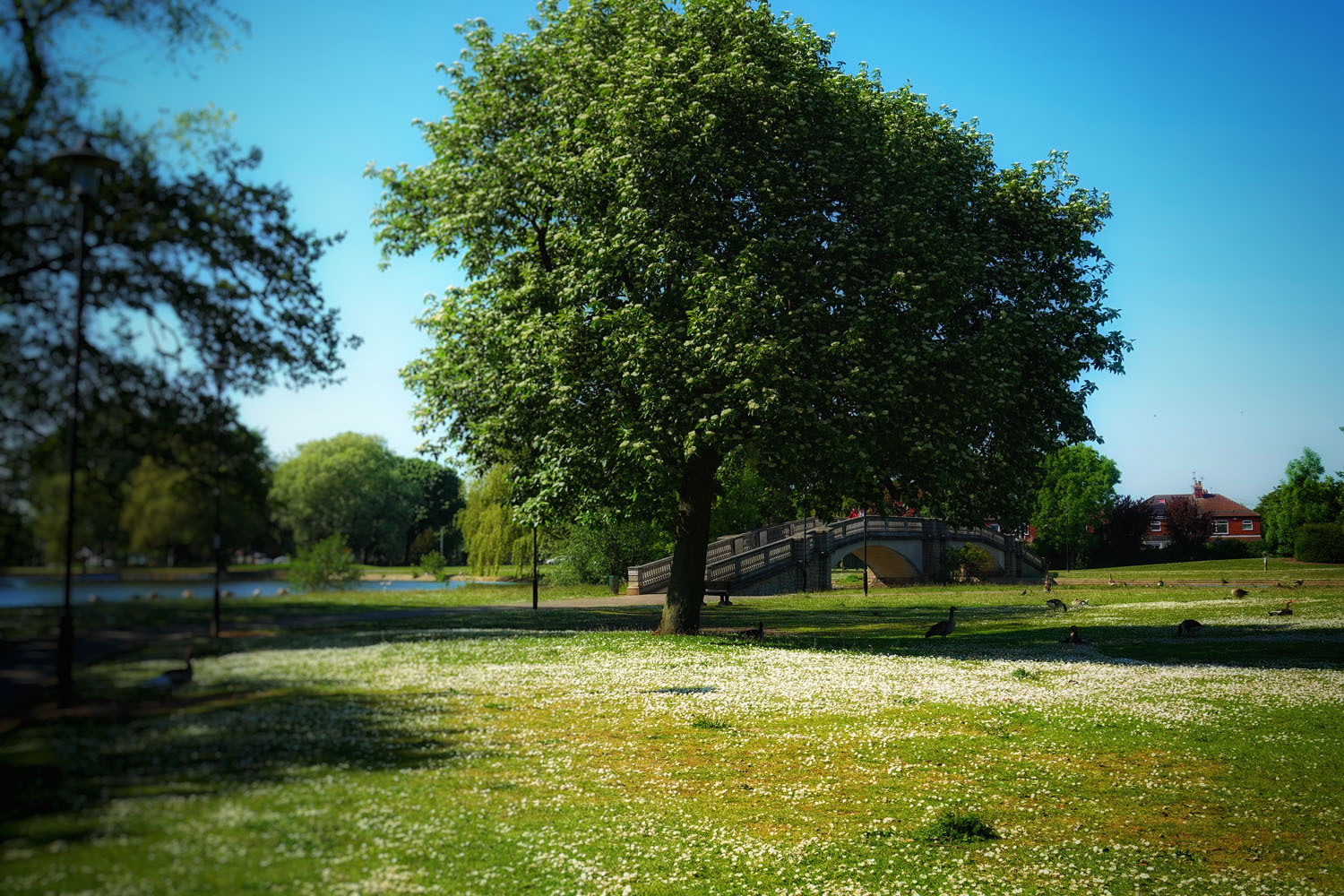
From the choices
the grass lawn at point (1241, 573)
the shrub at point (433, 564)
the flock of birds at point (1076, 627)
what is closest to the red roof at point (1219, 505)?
the grass lawn at point (1241, 573)

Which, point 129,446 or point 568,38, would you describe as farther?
point 568,38

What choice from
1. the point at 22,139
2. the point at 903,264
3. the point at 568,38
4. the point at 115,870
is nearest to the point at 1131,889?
the point at 115,870

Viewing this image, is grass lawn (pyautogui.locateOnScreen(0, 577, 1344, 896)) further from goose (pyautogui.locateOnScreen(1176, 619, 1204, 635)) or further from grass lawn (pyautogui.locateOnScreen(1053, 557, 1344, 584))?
grass lawn (pyautogui.locateOnScreen(1053, 557, 1344, 584))

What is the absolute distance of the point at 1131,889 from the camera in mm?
8664

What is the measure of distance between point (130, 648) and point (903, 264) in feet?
61.2

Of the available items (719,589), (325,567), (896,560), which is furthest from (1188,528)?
(325,567)

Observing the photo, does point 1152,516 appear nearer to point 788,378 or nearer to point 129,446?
point 788,378

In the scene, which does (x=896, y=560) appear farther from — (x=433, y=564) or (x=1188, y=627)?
(x=433, y=564)

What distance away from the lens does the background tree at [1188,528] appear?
322 ft

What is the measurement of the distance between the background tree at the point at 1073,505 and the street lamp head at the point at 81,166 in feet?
375

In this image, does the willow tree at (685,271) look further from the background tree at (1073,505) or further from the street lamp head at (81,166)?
the background tree at (1073,505)

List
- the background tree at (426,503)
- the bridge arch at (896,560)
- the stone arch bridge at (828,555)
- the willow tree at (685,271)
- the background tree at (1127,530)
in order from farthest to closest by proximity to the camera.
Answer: the background tree at (1127,530)
the bridge arch at (896,560)
the stone arch bridge at (828,555)
the willow tree at (685,271)
the background tree at (426,503)

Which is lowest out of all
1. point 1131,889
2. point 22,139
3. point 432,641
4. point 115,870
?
point 1131,889

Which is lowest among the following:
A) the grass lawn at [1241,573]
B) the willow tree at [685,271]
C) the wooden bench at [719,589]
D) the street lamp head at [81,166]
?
the grass lawn at [1241,573]
